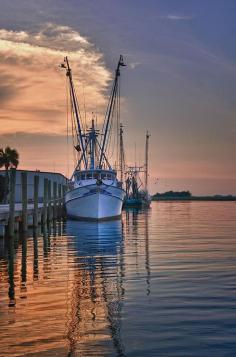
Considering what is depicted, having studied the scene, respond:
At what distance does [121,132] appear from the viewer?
374ft

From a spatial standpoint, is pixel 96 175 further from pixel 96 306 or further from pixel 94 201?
pixel 96 306

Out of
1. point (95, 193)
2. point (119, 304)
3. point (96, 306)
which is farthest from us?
point (95, 193)

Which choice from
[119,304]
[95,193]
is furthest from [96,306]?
[95,193]

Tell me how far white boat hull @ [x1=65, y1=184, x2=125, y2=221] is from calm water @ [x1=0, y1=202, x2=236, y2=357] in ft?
101

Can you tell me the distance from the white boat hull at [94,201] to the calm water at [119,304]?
30.8 meters

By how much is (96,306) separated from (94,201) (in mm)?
43324

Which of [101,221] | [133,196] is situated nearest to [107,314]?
[101,221]

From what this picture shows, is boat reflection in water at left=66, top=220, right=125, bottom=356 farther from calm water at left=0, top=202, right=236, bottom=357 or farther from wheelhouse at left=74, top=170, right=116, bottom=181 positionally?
wheelhouse at left=74, top=170, right=116, bottom=181

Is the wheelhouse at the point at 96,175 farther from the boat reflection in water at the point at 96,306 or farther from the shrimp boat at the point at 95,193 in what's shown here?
the boat reflection in water at the point at 96,306

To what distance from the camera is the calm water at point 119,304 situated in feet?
31.4

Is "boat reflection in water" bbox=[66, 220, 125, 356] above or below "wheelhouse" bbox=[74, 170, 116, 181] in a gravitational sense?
below

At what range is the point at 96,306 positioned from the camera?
1281cm

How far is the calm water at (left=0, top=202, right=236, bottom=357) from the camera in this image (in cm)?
958

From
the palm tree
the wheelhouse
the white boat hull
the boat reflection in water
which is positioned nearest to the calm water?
the boat reflection in water
